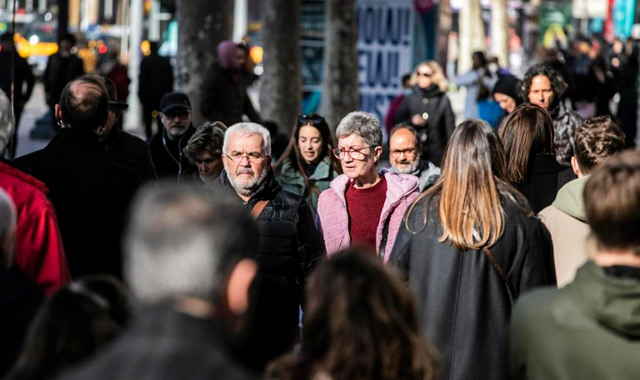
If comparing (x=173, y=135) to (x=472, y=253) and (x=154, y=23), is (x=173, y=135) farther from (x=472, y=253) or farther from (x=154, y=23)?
(x=154, y=23)

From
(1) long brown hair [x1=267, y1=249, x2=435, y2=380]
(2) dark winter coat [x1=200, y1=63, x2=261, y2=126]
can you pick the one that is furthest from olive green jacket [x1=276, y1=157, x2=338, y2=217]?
(1) long brown hair [x1=267, y1=249, x2=435, y2=380]

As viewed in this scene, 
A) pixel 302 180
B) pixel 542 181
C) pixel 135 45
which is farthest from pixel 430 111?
pixel 135 45

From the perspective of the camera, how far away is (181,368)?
2.71 meters

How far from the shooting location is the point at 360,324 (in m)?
3.34

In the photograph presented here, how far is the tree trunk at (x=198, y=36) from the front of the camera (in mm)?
16391

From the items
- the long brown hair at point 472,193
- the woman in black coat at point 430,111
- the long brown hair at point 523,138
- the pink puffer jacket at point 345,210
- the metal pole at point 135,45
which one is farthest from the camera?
the metal pole at point 135,45

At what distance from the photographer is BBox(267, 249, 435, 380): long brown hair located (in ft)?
10.9

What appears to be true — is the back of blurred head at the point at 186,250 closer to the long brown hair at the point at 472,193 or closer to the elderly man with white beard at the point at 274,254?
the long brown hair at the point at 472,193

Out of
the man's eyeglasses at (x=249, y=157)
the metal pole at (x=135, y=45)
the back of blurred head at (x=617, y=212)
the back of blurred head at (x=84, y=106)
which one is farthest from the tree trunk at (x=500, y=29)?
the back of blurred head at (x=617, y=212)

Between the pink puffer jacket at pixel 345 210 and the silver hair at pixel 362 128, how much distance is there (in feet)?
0.82

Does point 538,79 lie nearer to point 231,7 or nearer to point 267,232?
point 267,232

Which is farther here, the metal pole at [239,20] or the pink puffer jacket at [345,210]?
the metal pole at [239,20]

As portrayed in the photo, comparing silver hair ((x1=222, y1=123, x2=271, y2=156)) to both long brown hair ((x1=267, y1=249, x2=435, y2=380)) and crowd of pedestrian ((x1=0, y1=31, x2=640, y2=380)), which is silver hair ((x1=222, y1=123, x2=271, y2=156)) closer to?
crowd of pedestrian ((x1=0, y1=31, x2=640, y2=380))

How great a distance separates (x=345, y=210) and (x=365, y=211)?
0.13 meters
